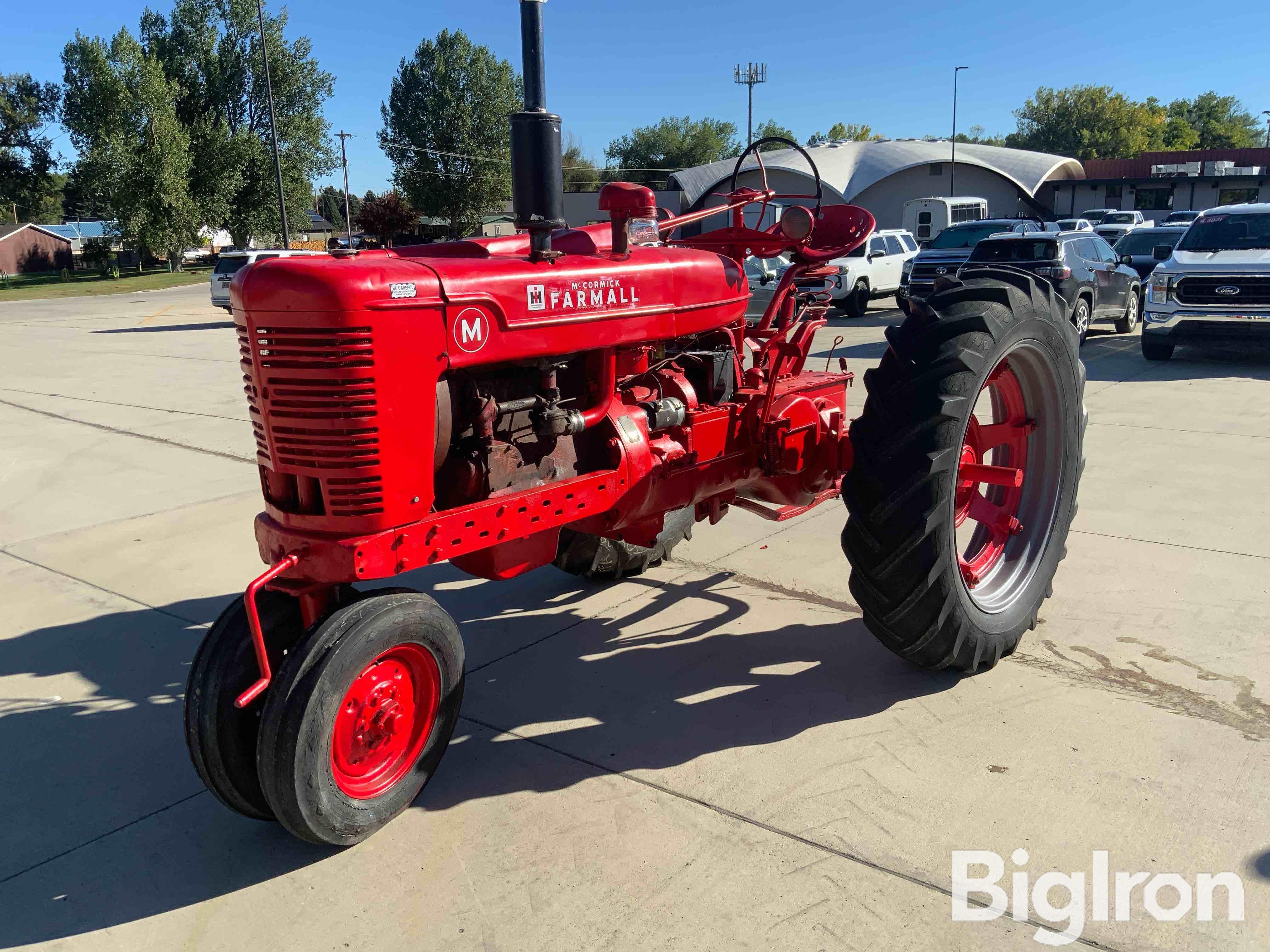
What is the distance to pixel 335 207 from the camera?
286 ft

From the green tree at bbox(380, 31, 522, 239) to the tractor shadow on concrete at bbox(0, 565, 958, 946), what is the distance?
57280 millimetres

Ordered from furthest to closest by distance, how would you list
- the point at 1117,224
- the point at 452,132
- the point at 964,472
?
the point at 452,132 → the point at 1117,224 → the point at 964,472

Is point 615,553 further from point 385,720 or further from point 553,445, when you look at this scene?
point 385,720

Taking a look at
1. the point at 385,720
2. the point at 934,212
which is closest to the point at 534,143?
the point at 385,720

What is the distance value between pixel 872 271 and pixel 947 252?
244 centimetres

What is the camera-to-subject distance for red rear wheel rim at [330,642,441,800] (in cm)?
278

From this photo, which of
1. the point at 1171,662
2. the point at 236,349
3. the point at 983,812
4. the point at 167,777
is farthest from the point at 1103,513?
the point at 236,349

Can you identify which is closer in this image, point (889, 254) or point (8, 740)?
point (8, 740)

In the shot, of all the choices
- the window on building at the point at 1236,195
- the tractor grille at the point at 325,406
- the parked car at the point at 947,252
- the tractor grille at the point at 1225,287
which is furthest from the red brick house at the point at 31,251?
the tractor grille at the point at 325,406

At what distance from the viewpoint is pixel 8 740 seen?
3.50 metres

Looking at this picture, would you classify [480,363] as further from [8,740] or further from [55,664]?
[55,664]

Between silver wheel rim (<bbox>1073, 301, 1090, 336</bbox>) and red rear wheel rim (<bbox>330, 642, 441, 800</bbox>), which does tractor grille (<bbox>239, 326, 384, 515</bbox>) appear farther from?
silver wheel rim (<bbox>1073, 301, 1090, 336</bbox>)

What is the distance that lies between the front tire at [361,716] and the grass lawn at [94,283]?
34442 millimetres

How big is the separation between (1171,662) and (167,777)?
145 inches
